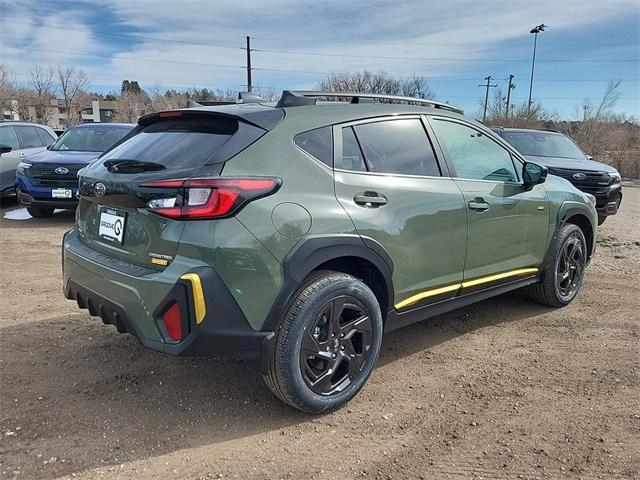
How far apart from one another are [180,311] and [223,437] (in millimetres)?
758

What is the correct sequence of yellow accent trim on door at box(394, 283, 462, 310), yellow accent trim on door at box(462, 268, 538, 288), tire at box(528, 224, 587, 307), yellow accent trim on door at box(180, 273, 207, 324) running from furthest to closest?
1. tire at box(528, 224, 587, 307)
2. yellow accent trim on door at box(462, 268, 538, 288)
3. yellow accent trim on door at box(394, 283, 462, 310)
4. yellow accent trim on door at box(180, 273, 207, 324)

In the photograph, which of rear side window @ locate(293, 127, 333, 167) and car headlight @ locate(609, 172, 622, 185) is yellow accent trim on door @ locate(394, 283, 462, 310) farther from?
car headlight @ locate(609, 172, 622, 185)

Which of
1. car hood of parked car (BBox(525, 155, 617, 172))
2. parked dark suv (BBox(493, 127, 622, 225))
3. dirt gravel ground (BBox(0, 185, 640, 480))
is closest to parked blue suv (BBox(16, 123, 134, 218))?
dirt gravel ground (BBox(0, 185, 640, 480))

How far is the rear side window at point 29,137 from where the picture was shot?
35.4ft

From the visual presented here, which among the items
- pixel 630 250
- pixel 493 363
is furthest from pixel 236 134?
pixel 630 250

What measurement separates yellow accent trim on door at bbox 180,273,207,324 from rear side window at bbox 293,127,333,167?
0.93 m

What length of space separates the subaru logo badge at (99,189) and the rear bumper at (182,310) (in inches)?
16.3

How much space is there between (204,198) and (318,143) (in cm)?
78

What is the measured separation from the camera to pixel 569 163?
9047mm

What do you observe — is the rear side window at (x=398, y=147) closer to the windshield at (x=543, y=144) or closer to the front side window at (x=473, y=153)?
the front side window at (x=473, y=153)

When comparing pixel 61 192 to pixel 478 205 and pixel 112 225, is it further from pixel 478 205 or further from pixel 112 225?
pixel 478 205

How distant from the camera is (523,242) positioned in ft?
13.8

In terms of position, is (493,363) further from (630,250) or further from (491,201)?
(630,250)

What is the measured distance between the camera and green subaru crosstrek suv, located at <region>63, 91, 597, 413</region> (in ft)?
8.28
